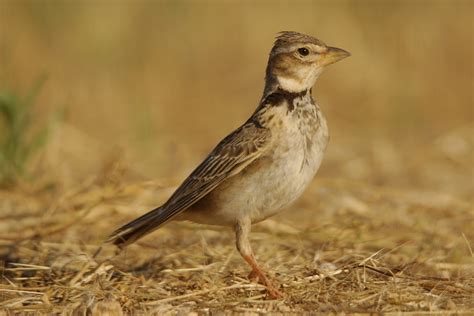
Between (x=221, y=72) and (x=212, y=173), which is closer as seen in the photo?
(x=212, y=173)

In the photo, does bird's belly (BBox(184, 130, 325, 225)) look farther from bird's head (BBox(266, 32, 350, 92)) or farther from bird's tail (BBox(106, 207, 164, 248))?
bird's head (BBox(266, 32, 350, 92))

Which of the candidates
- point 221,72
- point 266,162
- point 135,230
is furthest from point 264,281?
point 221,72

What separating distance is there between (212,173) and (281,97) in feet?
2.40

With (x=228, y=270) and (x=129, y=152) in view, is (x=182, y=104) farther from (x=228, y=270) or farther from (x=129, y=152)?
(x=228, y=270)

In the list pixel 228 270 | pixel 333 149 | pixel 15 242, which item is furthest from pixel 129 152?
pixel 228 270

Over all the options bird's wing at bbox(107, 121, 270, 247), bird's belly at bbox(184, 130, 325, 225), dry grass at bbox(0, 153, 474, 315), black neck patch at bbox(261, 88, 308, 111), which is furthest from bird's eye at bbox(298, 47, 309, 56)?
dry grass at bbox(0, 153, 474, 315)

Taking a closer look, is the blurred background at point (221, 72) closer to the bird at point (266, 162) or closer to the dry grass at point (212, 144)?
the dry grass at point (212, 144)

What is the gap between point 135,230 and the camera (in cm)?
666

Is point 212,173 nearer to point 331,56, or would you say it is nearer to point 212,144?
point 331,56

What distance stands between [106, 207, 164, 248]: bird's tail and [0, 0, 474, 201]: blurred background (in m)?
4.10

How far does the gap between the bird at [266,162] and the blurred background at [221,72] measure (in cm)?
411

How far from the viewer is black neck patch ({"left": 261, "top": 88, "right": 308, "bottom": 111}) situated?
6.54m

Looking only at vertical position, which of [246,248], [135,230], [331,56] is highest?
[331,56]

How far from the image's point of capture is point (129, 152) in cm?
1088
